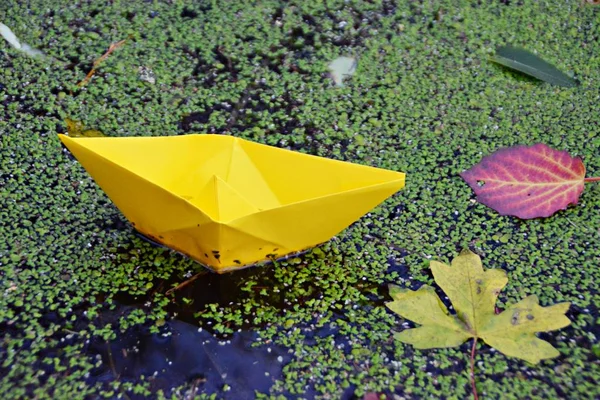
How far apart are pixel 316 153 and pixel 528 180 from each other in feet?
1.48

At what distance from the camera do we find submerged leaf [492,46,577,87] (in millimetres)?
1810

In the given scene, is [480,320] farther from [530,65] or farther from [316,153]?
[530,65]

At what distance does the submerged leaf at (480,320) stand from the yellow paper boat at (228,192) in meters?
0.20

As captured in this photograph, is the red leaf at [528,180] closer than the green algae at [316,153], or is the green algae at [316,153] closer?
the green algae at [316,153]

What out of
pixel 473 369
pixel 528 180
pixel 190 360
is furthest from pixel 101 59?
pixel 473 369

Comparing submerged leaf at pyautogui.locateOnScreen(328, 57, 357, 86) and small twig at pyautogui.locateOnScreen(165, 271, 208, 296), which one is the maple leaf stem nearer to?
small twig at pyautogui.locateOnScreen(165, 271, 208, 296)

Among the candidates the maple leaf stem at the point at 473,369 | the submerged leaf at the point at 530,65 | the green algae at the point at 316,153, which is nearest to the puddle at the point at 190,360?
the green algae at the point at 316,153

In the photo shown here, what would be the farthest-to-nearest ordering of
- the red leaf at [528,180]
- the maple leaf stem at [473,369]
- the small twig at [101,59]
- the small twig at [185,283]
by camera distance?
the small twig at [101,59] < the red leaf at [528,180] < the small twig at [185,283] < the maple leaf stem at [473,369]

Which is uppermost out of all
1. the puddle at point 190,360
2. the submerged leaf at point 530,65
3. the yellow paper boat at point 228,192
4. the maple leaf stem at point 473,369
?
the submerged leaf at point 530,65

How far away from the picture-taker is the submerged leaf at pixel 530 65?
5.94ft

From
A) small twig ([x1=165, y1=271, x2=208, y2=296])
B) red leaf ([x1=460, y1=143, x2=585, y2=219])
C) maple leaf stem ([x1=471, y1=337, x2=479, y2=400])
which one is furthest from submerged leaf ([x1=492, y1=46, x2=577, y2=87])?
small twig ([x1=165, y1=271, x2=208, y2=296])

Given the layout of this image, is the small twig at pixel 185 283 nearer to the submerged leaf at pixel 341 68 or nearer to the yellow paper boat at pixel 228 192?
the yellow paper boat at pixel 228 192

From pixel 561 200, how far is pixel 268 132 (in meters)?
0.64

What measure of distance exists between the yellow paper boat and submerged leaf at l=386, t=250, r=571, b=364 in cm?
20
